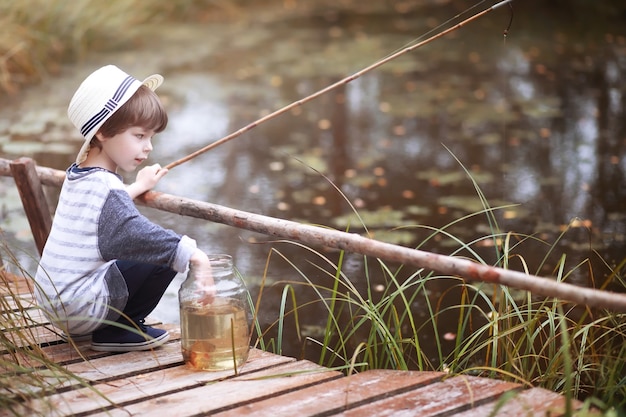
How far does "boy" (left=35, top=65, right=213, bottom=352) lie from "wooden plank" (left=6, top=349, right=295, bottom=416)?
6.2 inches

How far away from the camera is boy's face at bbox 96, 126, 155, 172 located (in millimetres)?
3148

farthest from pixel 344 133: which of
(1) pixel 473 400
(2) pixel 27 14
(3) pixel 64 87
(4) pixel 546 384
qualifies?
(1) pixel 473 400

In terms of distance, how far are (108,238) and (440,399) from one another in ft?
3.77

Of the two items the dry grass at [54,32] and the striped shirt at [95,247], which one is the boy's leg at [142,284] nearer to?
the striped shirt at [95,247]

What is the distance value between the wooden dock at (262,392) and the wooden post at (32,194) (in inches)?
36.6

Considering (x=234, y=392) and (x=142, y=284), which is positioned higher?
(x=142, y=284)

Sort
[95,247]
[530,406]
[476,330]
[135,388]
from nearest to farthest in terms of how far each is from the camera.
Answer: [530,406]
[135,388]
[95,247]
[476,330]

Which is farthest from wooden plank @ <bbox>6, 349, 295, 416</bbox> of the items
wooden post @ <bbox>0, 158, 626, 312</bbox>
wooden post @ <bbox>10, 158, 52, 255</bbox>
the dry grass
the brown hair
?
the dry grass

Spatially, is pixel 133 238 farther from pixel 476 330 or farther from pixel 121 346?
pixel 476 330

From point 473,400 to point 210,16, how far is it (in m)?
13.6

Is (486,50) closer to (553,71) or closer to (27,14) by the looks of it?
(553,71)

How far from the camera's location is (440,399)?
2.67 m

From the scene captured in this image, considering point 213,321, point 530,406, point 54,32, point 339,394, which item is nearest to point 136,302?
point 213,321

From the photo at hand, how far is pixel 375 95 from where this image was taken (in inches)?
400
